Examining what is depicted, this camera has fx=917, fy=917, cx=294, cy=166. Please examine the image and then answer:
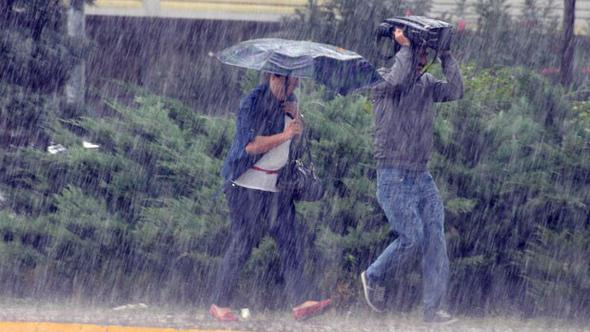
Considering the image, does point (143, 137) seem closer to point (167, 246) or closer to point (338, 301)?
point (167, 246)

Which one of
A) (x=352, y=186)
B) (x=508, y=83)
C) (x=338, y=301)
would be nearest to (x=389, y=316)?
(x=338, y=301)

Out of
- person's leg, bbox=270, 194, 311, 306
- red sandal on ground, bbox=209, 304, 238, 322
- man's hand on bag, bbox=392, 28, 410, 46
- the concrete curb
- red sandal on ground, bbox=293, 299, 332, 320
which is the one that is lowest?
the concrete curb

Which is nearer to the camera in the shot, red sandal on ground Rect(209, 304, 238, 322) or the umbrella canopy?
the umbrella canopy

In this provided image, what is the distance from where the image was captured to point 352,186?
5.70 metres

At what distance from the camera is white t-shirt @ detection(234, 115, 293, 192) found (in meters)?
5.35

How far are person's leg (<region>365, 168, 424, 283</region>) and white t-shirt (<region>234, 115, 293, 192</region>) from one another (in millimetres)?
599

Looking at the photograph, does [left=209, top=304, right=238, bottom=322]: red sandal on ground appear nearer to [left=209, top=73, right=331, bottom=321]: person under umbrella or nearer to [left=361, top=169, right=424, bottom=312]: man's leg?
[left=209, top=73, right=331, bottom=321]: person under umbrella

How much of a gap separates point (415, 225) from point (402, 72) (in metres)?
0.88

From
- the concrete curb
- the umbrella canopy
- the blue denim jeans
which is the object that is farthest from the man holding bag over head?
the concrete curb

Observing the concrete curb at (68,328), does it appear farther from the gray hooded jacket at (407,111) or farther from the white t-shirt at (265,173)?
the gray hooded jacket at (407,111)

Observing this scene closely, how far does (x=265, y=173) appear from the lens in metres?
5.36

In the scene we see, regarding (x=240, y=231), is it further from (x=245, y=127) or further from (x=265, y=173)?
(x=245, y=127)

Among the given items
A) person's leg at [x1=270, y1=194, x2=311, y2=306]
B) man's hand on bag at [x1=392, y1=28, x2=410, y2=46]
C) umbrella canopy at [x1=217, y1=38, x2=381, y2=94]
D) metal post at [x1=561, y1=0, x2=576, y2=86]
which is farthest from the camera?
metal post at [x1=561, y1=0, x2=576, y2=86]

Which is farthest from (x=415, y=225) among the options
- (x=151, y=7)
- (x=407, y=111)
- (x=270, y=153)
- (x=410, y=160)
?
(x=151, y=7)
